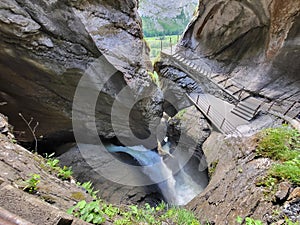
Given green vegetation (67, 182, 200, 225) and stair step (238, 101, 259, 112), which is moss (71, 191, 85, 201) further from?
stair step (238, 101, 259, 112)

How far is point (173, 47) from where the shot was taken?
1609cm

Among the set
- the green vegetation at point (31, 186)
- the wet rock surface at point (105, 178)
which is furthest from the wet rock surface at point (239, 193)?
the green vegetation at point (31, 186)

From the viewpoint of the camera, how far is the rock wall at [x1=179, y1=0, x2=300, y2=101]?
9.72 m

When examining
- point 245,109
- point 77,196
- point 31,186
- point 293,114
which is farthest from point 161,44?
point 31,186

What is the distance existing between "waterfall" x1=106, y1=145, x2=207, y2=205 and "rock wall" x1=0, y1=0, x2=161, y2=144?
2800mm

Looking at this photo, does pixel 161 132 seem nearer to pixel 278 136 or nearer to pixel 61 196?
pixel 278 136

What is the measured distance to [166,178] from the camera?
10.8 meters

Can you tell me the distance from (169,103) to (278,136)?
9.70 meters

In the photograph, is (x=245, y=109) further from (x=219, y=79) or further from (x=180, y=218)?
(x=180, y=218)

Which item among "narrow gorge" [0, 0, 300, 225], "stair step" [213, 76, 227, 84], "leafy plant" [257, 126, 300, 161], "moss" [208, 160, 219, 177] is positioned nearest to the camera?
"narrow gorge" [0, 0, 300, 225]

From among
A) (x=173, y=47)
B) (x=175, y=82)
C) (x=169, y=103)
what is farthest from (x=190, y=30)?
(x=169, y=103)

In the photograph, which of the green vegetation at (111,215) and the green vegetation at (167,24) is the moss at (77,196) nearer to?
the green vegetation at (111,215)

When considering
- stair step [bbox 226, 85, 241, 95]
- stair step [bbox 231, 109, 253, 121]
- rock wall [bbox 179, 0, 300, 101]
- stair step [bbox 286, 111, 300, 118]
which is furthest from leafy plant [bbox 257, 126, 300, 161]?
stair step [bbox 226, 85, 241, 95]

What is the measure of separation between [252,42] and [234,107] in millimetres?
4771
